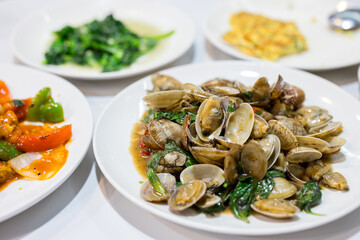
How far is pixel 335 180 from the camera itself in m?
1.86

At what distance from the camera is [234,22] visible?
377cm

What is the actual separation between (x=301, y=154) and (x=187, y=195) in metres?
0.68

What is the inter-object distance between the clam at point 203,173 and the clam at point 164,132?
24cm

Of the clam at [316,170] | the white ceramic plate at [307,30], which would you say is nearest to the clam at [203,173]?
the clam at [316,170]

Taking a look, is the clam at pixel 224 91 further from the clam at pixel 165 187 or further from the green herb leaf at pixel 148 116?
the clam at pixel 165 187

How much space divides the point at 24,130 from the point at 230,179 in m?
1.49

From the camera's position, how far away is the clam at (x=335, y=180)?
1.82 metres

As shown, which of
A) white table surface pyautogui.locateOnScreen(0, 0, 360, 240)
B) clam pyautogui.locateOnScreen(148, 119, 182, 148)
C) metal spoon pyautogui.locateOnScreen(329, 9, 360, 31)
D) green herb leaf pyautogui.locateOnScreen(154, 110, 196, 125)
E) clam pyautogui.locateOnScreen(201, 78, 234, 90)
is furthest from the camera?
metal spoon pyautogui.locateOnScreen(329, 9, 360, 31)

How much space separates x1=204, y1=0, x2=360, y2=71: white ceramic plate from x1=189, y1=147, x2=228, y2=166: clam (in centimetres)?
142

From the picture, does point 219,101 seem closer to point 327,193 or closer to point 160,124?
point 160,124

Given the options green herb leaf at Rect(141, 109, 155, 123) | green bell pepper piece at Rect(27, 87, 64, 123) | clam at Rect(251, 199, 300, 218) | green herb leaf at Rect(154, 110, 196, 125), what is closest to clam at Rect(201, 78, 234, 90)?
green herb leaf at Rect(154, 110, 196, 125)

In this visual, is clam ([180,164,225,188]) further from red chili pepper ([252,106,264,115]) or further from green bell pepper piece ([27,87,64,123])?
green bell pepper piece ([27,87,64,123])

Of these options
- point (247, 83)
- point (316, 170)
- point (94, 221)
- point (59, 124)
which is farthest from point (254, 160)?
point (59, 124)

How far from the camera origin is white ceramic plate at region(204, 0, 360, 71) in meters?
3.11
